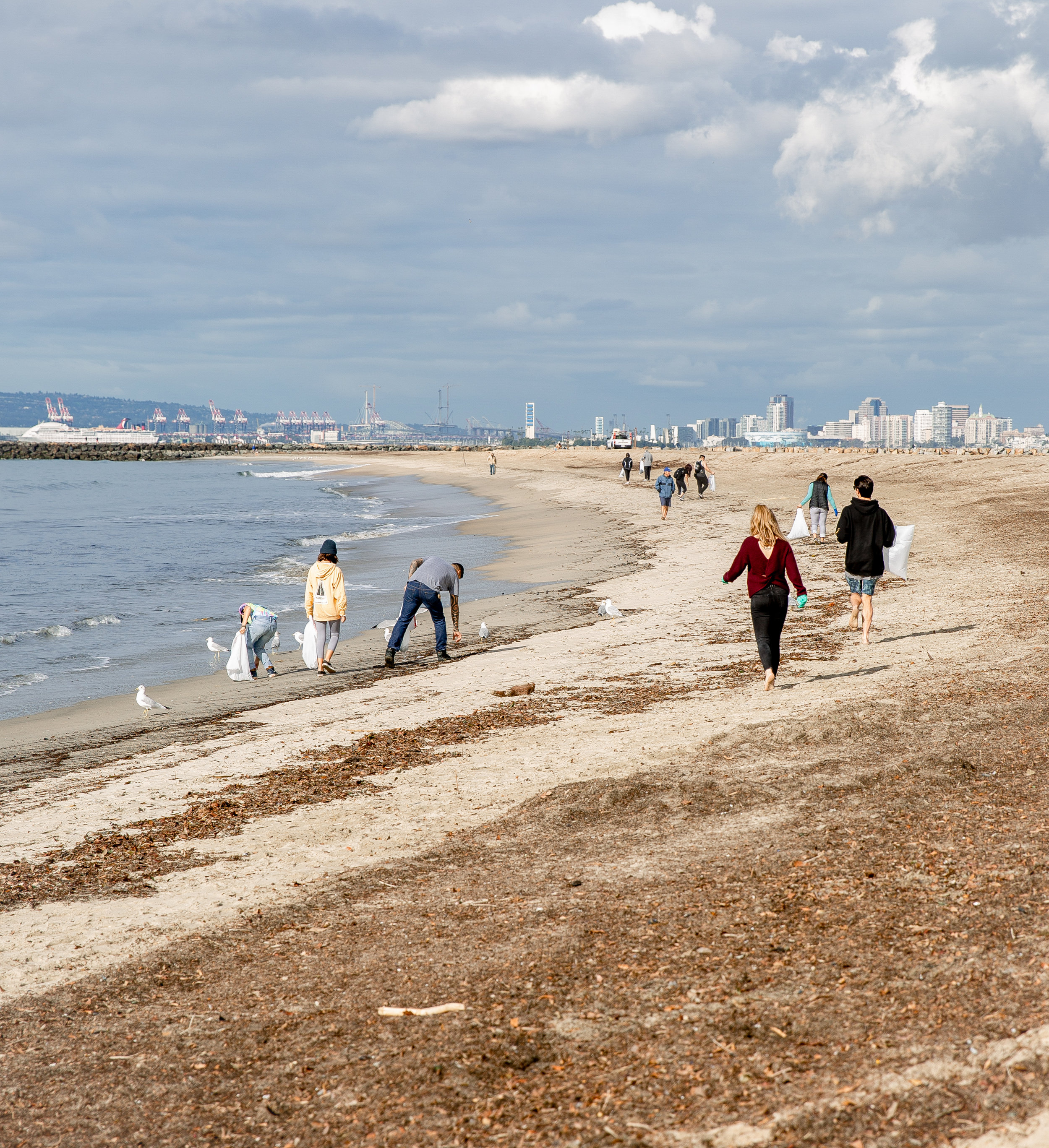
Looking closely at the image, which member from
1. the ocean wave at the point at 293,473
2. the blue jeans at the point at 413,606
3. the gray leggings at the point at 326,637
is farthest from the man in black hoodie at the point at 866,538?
the ocean wave at the point at 293,473

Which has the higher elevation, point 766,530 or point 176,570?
point 766,530

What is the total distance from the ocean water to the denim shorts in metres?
8.50

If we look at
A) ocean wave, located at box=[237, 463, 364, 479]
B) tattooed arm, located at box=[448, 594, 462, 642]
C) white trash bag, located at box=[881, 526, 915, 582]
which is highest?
ocean wave, located at box=[237, 463, 364, 479]

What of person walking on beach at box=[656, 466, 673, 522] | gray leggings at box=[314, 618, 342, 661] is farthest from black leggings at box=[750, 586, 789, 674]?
person walking on beach at box=[656, 466, 673, 522]

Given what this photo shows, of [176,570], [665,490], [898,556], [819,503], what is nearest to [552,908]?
[898,556]

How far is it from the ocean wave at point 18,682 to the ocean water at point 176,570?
3 centimetres

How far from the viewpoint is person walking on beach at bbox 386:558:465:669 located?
13.5 meters

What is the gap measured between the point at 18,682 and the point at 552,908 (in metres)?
11.6

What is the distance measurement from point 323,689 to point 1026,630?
829cm

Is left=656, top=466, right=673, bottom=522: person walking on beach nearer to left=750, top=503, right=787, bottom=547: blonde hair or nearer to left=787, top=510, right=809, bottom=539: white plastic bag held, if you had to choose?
left=787, top=510, right=809, bottom=539: white plastic bag held

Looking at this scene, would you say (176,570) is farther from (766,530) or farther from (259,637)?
(766,530)

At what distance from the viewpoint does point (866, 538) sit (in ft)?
37.8

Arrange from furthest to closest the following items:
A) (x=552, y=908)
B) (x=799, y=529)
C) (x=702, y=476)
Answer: (x=702, y=476), (x=799, y=529), (x=552, y=908)

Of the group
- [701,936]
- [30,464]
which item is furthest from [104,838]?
[30,464]
